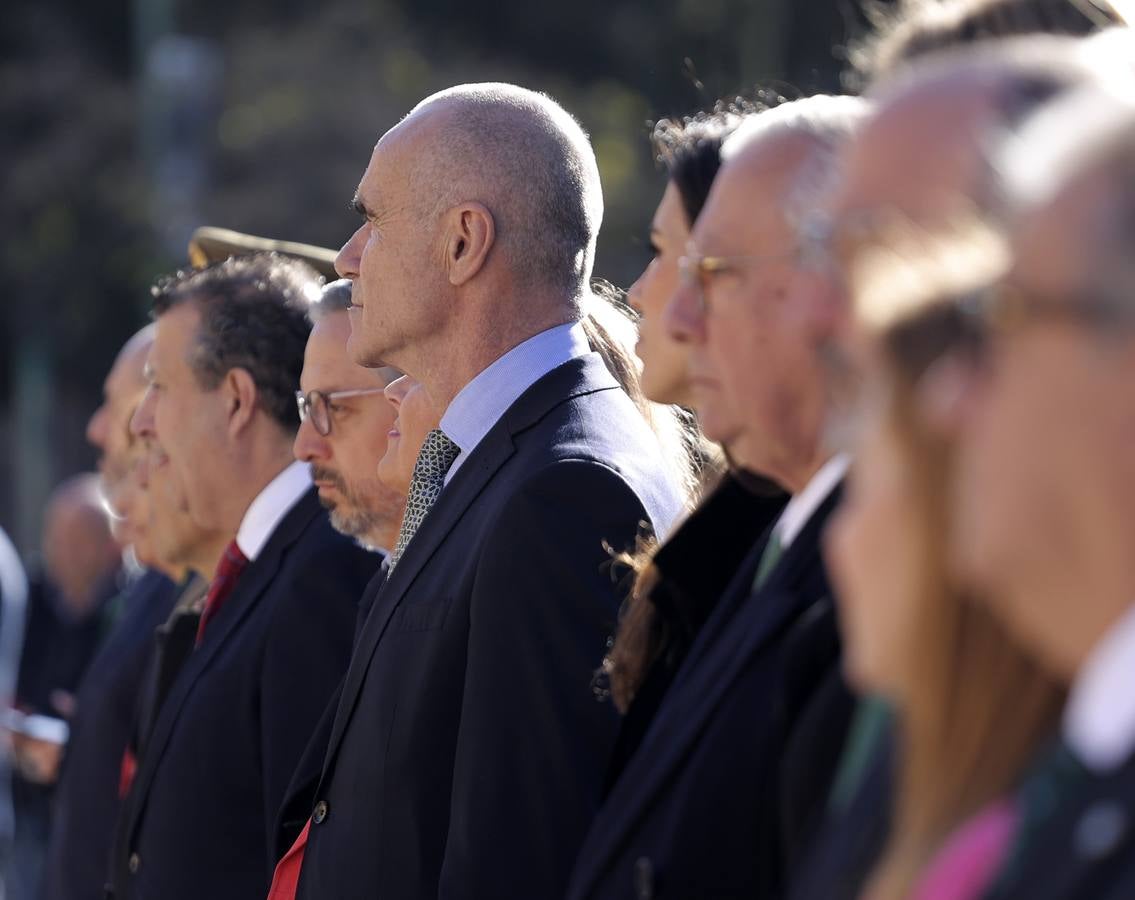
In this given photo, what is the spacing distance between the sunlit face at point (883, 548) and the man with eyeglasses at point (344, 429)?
272cm

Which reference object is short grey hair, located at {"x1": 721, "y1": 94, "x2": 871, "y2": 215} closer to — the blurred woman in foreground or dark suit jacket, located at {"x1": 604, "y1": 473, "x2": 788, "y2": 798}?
dark suit jacket, located at {"x1": 604, "y1": 473, "x2": 788, "y2": 798}

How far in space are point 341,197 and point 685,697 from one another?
19580mm

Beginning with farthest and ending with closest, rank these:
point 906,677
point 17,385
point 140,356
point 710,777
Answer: point 17,385
point 140,356
point 710,777
point 906,677

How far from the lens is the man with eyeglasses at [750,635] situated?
214cm

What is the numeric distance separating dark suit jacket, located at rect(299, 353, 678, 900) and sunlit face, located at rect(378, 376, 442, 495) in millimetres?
493

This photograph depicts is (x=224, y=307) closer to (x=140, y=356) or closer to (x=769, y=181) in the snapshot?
(x=140, y=356)

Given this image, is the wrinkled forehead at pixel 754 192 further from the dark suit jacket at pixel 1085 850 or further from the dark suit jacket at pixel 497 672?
the dark suit jacket at pixel 1085 850

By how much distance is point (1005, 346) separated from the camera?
1425 millimetres

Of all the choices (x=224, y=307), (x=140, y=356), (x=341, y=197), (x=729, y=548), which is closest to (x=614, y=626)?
(x=729, y=548)

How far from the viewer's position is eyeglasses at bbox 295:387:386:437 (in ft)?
14.3

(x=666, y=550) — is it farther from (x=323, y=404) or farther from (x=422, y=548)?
(x=323, y=404)

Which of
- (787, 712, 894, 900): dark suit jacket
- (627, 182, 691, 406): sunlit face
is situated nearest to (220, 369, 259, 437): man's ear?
(627, 182, 691, 406): sunlit face

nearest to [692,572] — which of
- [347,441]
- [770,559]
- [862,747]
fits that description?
[770,559]

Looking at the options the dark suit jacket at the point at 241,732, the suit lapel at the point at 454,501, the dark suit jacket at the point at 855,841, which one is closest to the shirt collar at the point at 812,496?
the dark suit jacket at the point at 855,841
